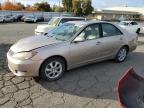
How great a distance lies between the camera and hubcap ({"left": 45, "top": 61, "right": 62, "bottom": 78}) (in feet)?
17.0

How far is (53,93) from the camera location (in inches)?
182

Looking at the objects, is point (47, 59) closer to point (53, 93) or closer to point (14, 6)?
point (53, 93)

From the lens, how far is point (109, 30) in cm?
676

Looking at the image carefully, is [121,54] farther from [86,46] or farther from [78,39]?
[78,39]

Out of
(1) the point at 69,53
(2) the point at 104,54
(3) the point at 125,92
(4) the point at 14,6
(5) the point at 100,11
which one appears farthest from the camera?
(4) the point at 14,6

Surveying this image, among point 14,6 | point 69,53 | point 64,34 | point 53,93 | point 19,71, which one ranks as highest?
point 14,6

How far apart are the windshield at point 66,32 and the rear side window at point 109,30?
956 mm

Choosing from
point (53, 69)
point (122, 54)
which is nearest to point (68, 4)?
point (122, 54)

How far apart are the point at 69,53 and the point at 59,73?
22.6 inches

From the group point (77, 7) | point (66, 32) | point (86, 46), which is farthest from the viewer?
point (77, 7)

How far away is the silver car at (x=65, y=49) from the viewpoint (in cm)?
490

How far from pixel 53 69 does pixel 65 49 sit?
1.92 ft

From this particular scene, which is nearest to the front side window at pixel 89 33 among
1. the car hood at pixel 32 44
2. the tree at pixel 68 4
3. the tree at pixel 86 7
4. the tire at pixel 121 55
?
the car hood at pixel 32 44

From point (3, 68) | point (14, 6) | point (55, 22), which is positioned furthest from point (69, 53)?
point (14, 6)
